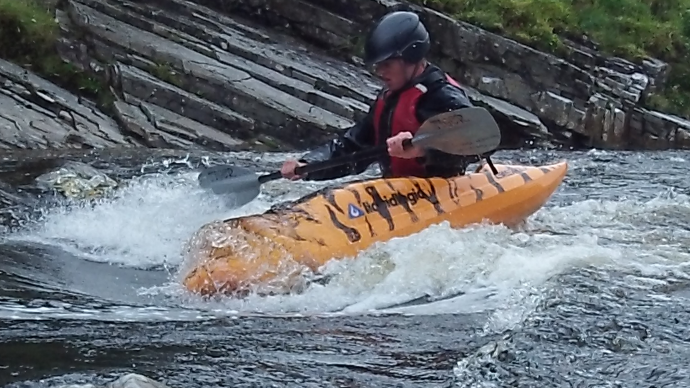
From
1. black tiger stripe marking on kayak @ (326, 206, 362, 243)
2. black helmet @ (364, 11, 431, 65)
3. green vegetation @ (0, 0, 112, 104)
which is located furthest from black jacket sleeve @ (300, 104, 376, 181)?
green vegetation @ (0, 0, 112, 104)

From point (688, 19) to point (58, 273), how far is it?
10855mm

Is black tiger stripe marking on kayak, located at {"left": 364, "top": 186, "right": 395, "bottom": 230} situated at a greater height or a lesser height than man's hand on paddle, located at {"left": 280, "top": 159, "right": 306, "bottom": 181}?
lesser

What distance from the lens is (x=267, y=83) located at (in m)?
10.8

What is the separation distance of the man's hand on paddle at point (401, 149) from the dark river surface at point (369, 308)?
418 millimetres

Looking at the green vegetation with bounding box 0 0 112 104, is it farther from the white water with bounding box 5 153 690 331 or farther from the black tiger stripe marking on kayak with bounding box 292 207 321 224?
the black tiger stripe marking on kayak with bounding box 292 207 321 224

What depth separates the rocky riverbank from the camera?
10266mm

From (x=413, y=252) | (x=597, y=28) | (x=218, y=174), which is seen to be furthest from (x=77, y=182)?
(x=597, y=28)

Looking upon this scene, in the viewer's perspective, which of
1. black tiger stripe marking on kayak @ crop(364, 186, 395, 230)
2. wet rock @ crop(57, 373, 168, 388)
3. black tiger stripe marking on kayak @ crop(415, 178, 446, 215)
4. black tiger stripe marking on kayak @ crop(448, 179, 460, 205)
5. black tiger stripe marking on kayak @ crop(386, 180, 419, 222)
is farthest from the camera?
black tiger stripe marking on kayak @ crop(448, 179, 460, 205)

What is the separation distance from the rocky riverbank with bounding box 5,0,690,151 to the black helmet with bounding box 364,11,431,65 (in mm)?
5065

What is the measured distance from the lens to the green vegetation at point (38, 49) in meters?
10.8

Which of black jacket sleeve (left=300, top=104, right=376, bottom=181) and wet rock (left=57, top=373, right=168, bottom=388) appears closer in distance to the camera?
wet rock (left=57, top=373, right=168, bottom=388)

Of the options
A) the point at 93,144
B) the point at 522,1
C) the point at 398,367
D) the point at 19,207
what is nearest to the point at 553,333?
the point at 398,367

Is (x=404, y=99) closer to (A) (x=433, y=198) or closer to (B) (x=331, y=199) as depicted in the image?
(A) (x=433, y=198)

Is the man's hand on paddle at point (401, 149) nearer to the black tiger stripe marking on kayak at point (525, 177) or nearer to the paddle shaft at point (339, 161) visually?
the paddle shaft at point (339, 161)
